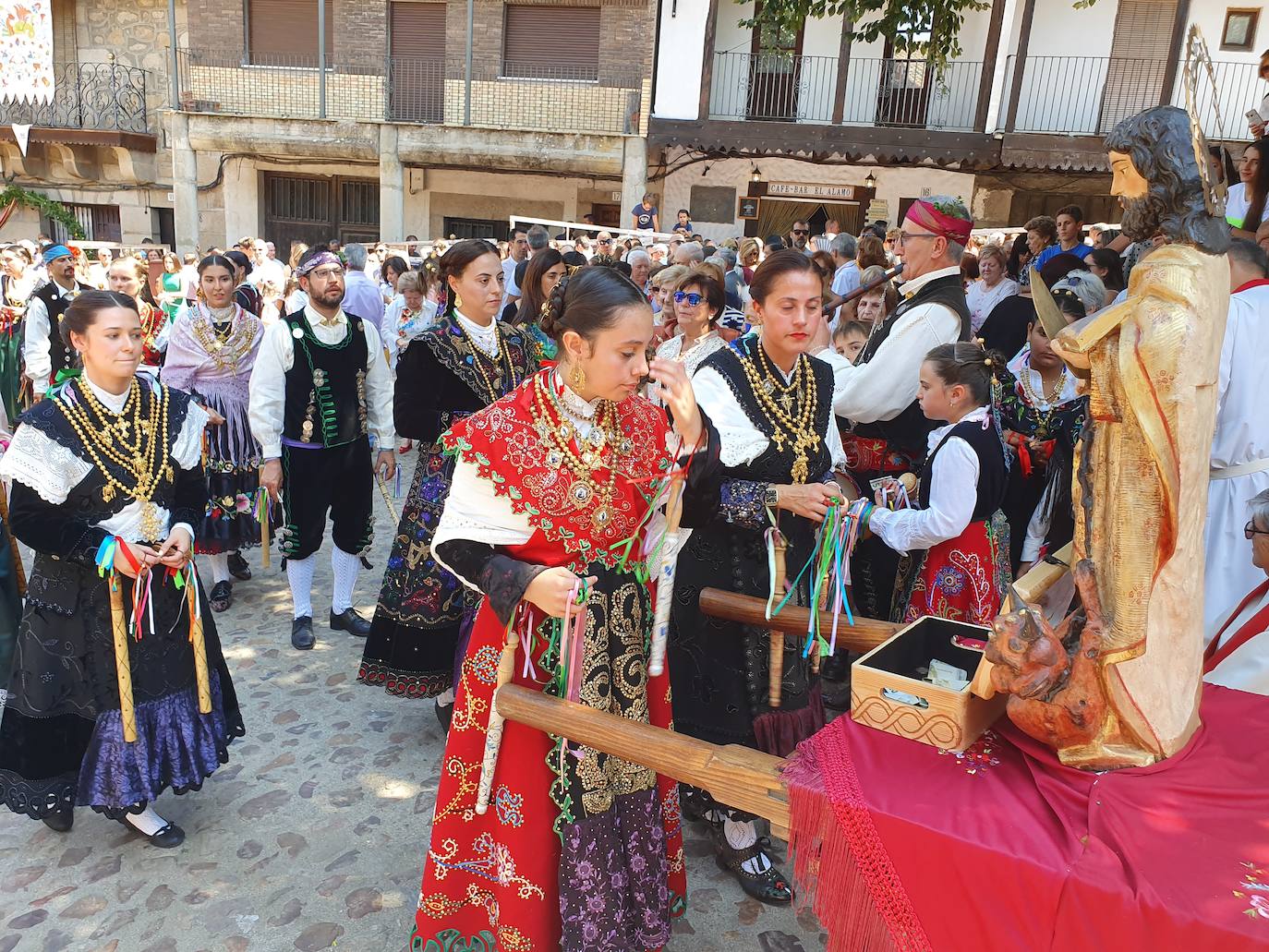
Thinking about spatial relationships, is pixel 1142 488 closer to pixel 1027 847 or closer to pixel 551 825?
pixel 1027 847

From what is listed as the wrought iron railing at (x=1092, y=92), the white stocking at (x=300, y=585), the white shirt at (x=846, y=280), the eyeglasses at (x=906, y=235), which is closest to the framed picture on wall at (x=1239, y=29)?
the wrought iron railing at (x=1092, y=92)

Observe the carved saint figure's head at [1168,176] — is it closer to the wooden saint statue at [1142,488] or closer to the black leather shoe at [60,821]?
the wooden saint statue at [1142,488]

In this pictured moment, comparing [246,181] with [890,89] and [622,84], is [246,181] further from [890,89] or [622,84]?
[890,89]

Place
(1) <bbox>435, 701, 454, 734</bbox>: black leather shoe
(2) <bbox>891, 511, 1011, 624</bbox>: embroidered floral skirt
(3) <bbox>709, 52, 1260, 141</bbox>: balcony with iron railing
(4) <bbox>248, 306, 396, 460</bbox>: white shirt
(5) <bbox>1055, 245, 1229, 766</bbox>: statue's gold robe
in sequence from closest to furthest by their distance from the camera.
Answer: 1. (5) <bbox>1055, 245, 1229, 766</bbox>: statue's gold robe
2. (2) <bbox>891, 511, 1011, 624</bbox>: embroidered floral skirt
3. (1) <bbox>435, 701, 454, 734</bbox>: black leather shoe
4. (4) <bbox>248, 306, 396, 460</bbox>: white shirt
5. (3) <bbox>709, 52, 1260, 141</bbox>: balcony with iron railing

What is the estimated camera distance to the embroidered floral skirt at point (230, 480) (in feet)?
16.8

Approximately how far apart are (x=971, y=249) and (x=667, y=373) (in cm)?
984

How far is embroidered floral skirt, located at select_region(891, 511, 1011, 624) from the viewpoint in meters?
3.58

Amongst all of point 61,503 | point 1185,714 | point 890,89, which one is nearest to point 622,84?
point 890,89

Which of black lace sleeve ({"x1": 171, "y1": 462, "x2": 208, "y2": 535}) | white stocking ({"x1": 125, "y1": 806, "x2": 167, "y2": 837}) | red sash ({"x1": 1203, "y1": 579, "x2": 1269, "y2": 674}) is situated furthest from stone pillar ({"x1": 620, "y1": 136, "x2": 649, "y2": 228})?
red sash ({"x1": 1203, "y1": 579, "x2": 1269, "y2": 674})

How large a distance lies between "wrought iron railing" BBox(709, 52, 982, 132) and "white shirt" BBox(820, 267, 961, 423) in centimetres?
1401

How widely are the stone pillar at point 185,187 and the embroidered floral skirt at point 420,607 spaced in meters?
18.8

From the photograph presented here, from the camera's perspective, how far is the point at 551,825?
2.27 meters

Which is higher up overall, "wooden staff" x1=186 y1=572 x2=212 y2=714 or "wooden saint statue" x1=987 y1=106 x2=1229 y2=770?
"wooden saint statue" x1=987 y1=106 x2=1229 y2=770

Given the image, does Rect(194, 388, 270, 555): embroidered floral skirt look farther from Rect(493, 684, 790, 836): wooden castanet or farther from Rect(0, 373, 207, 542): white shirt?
Rect(493, 684, 790, 836): wooden castanet
